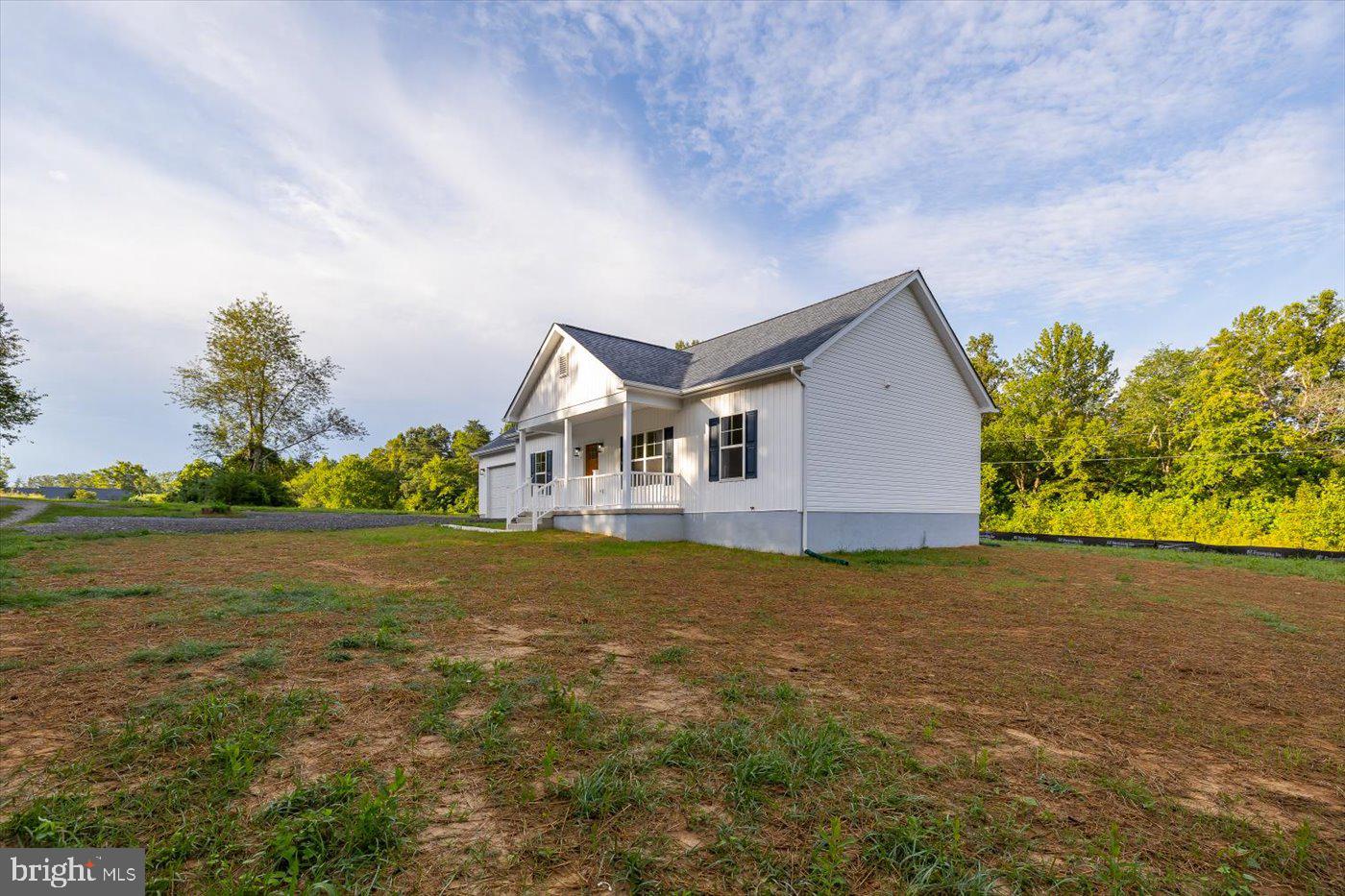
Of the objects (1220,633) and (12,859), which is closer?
(12,859)

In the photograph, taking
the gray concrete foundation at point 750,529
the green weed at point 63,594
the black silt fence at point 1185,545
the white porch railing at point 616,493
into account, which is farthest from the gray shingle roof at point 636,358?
the black silt fence at point 1185,545

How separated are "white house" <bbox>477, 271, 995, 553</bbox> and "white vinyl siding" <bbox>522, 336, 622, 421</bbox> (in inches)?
2.3

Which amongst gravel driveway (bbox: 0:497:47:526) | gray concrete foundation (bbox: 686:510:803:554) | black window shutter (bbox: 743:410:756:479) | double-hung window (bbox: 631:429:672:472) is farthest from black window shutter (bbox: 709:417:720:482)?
gravel driveway (bbox: 0:497:47:526)

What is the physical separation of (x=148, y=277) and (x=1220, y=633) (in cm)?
2164

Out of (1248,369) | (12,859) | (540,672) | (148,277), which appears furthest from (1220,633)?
(1248,369)

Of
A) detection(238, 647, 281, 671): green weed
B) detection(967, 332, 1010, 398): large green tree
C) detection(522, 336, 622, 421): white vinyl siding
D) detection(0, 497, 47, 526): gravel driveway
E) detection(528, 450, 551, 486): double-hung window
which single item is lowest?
A: detection(238, 647, 281, 671): green weed

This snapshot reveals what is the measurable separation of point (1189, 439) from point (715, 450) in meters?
24.0

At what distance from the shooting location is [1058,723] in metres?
3.29

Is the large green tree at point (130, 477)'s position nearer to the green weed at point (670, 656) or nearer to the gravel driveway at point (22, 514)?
the gravel driveway at point (22, 514)

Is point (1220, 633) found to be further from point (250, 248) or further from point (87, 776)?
point (250, 248)

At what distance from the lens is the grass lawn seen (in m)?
1.88

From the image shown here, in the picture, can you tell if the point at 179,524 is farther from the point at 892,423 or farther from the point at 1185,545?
the point at 1185,545

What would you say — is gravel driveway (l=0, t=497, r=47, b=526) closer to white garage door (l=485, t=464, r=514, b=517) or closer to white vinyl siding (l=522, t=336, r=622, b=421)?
white vinyl siding (l=522, t=336, r=622, b=421)

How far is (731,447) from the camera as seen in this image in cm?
1339
